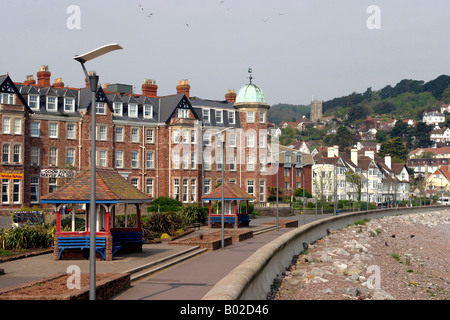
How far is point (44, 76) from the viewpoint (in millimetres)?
68562

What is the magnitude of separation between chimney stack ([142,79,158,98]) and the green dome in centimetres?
1094

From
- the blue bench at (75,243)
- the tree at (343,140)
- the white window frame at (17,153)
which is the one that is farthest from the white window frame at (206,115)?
the tree at (343,140)

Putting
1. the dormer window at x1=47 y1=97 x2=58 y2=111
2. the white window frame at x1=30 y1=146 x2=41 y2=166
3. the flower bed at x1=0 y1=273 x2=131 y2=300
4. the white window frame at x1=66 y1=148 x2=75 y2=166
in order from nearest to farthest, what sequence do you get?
1. the flower bed at x1=0 y1=273 x2=131 y2=300
2. the white window frame at x1=30 y1=146 x2=41 y2=166
3. the dormer window at x1=47 y1=97 x2=58 y2=111
4. the white window frame at x1=66 y1=148 x2=75 y2=166

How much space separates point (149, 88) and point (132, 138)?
27.8ft

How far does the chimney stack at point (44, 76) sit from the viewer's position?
2702 inches

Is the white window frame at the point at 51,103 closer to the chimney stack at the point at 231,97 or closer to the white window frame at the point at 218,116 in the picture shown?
the white window frame at the point at 218,116

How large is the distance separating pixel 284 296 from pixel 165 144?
2174 inches

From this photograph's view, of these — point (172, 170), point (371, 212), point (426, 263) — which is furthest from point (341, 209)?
point (426, 263)

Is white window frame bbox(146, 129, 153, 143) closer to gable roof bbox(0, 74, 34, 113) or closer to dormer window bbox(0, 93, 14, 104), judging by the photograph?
gable roof bbox(0, 74, 34, 113)

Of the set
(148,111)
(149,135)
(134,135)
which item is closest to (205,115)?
(148,111)

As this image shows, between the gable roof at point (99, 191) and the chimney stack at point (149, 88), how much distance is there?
5093 centimetres

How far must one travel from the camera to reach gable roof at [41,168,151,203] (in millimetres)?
23984

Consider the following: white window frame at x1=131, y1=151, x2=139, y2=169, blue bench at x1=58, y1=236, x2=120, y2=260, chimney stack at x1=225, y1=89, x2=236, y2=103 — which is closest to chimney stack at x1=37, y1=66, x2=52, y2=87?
white window frame at x1=131, y1=151, x2=139, y2=169

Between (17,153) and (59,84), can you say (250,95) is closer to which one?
(59,84)
